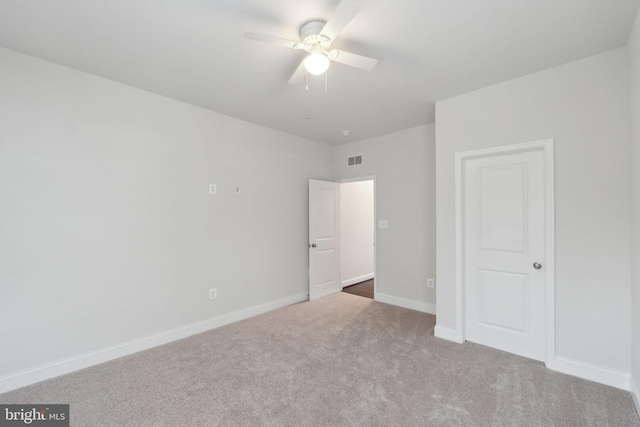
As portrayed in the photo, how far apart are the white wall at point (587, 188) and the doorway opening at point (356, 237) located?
308 centimetres

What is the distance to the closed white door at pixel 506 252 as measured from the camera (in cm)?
275

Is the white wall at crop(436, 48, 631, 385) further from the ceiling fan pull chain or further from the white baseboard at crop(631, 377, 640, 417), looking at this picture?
the ceiling fan pull chain

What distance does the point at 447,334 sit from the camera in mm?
3217

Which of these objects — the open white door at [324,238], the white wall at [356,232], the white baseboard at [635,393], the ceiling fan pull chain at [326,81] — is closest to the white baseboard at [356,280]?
the white wall at [356,232]

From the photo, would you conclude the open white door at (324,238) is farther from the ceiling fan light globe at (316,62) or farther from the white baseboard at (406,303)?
the ceiling fan light globe at (316,62)

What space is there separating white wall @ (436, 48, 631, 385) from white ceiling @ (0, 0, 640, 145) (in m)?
0.21

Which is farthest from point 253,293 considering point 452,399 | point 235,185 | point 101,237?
point 452,399

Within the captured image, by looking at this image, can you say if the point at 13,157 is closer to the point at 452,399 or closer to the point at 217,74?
the point at 217,74

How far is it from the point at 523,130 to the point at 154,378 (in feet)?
13.1

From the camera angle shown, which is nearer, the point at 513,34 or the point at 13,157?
the point at 513,34

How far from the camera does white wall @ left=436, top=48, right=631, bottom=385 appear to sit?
2.30m

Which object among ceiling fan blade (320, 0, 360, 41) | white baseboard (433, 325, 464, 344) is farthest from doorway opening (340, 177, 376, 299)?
ceiling fan blade (320, 0, 360, 41)

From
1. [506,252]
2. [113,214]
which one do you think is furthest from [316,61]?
[506,252]

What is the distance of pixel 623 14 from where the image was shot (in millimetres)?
1900
